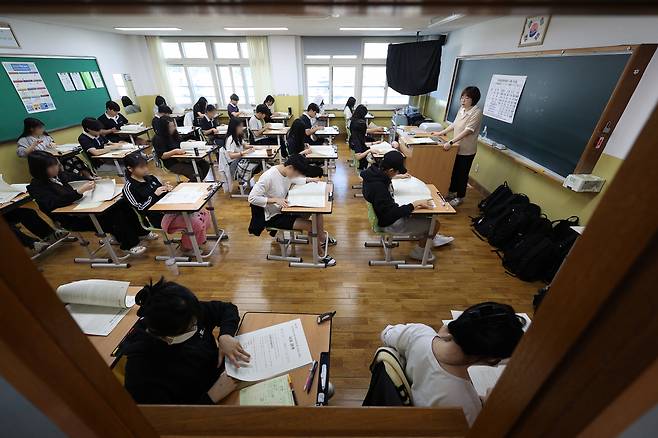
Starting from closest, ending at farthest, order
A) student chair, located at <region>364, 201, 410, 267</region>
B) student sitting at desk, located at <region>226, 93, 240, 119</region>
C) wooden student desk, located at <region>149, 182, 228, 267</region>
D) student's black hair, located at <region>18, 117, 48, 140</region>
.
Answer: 1. wooden student desk, located at <region>149, 182, 228, 267</region>
2. student chair, located at <region>364, 201, 410, 267</region>
3. student's black hair, located at <region>18, 117, 48, 140</region>
4. student sitting at desk, located at <region>226, 93, 240, 119</region>

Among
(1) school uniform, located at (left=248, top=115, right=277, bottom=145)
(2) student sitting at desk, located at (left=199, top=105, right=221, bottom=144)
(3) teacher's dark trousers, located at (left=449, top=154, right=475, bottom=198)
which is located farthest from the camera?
(2) student sitting at desk, located at (left=199, top=105, right=221, bottom=144)

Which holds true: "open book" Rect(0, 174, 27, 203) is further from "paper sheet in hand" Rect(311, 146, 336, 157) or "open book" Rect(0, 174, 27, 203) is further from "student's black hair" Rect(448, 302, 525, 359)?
"student's black hair" Rect(448, 302, 525, 359)

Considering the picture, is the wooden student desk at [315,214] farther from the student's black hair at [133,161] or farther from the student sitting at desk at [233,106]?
the student sitting at desk at [233,106]

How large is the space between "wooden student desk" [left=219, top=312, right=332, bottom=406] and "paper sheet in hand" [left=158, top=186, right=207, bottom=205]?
1768 millimetres

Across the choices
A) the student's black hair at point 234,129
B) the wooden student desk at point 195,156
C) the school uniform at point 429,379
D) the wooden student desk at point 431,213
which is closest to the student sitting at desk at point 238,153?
the student's black hair at point 234,129

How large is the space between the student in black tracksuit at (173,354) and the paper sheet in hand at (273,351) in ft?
0.14

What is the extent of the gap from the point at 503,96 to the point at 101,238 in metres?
5.45

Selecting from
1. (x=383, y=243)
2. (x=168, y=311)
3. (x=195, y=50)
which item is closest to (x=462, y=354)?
(x=168, y=311)

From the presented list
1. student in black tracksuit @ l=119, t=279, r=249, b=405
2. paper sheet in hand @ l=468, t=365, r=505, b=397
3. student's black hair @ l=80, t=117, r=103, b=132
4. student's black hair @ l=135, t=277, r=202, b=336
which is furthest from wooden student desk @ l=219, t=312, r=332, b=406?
student's black hair @ l=80, t=117, r=103, b=132

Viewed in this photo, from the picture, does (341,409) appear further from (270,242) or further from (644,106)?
(644,106)

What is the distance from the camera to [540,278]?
278 cm

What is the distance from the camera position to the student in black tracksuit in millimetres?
1007

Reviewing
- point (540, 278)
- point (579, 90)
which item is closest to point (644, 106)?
point (579, 90)

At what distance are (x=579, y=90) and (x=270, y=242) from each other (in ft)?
12.2
